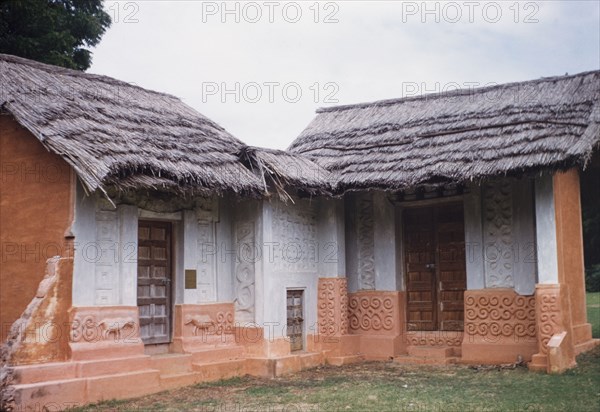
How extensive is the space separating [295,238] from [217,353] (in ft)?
7.55

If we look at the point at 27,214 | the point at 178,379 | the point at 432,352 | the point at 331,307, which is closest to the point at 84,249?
the point at 27,214

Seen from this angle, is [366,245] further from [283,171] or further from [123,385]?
[123,385]

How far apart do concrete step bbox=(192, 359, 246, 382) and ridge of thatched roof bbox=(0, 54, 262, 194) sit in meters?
2.47

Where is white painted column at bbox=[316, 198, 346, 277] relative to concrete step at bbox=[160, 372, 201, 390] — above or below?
above

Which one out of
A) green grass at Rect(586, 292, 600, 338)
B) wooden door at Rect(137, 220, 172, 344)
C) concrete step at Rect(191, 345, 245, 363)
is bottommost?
concrete step at Rect(191, 345, 245, 363)

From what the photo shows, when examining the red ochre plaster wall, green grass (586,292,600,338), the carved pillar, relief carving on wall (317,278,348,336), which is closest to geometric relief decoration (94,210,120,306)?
the red ochre plaster wall

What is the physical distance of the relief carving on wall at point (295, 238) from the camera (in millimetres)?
11156

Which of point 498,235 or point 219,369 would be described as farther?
point 498,235

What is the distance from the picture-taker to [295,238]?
11.6 meters

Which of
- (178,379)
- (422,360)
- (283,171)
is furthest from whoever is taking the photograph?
(422,360)

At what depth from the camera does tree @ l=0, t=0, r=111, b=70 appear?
15758mm

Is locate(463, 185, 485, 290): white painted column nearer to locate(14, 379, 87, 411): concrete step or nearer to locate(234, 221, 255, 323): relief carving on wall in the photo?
locate(234, 221, 255, 323): relief carving on wall

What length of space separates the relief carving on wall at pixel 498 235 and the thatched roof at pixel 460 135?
85cm

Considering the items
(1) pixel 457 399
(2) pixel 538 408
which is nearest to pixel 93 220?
(1) pixel 457 399
